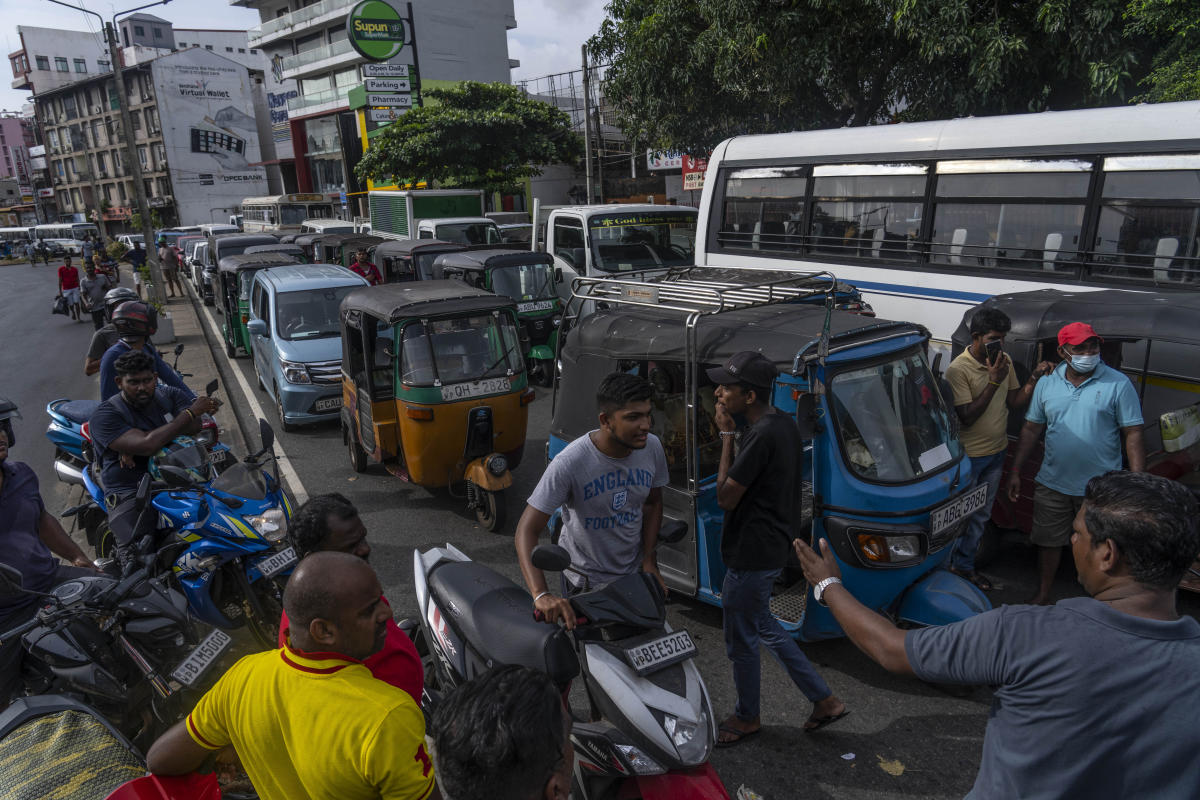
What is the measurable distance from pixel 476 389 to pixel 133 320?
2769 millimetres

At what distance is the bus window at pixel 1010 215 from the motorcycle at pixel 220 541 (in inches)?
304

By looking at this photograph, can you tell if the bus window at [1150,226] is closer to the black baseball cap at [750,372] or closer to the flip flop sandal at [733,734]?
the black baseball cap at [750,372]

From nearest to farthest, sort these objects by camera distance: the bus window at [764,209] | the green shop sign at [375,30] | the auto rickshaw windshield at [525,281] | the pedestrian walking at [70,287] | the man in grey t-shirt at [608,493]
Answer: the man in grey t-shirt at [608,493] → the bus window at [764,209] → the auto rickshaw windshield at [525,281] → the pedestrian walking at [70,287] → the green shop sign at [375,30]

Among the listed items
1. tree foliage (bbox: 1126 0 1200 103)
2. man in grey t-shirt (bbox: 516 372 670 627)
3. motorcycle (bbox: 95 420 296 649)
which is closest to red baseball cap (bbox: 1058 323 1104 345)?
man in grey t-shirt (bbox: 516 372 670 627)

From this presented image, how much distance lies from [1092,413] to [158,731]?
5601mm

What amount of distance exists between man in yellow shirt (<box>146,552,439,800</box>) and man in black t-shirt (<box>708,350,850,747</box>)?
79.5 inches

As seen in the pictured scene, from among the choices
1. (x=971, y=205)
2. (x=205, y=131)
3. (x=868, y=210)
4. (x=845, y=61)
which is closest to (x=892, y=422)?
(x=971, y=205)

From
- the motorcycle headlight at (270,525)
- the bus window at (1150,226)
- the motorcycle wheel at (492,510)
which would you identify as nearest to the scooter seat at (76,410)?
the motorcycle headlight at (270,525)

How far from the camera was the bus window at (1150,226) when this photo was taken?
7.01 meters

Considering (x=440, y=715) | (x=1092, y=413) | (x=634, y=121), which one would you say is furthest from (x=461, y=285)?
(x=634, y=121)

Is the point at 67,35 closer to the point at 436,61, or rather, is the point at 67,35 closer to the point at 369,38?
the point at 436,61

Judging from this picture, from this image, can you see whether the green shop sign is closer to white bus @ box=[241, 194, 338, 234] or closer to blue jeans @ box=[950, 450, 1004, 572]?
white bus @ box=[241, 194, 338, 234]

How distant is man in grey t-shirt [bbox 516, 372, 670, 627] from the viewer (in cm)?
356

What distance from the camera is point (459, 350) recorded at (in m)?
7.24
